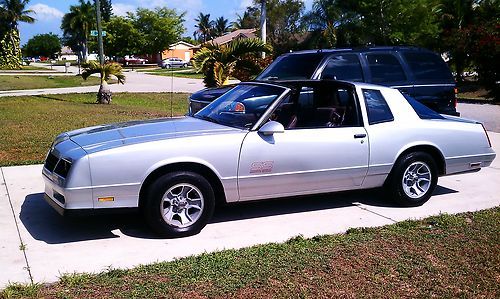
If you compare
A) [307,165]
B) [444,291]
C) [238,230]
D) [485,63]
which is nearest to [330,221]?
[307,165]

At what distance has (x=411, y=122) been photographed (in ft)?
20.5

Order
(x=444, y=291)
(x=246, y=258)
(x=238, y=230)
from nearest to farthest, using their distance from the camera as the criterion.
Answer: (x=444, y=291) < (x=246, y=258) < (x=238, y=230)

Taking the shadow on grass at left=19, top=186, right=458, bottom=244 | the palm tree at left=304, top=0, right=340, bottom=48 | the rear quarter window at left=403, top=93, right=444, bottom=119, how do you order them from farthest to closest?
the palm tree at left=304, top=0, right=340, bottom=48 → the rear quarter window at left=403, top=93, right=444, bottom=119 → the shadow on grass at left=19, top=186, right=458, bottom=244

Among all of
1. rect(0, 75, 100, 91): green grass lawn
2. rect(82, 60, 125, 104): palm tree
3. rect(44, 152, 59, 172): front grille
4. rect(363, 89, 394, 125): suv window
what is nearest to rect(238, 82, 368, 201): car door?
rect(363, 89, 394, 125): suv window

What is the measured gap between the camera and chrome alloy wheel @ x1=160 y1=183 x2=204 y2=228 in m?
5.05

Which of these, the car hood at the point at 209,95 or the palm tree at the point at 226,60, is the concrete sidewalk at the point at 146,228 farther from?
the palm tree at the point at 226,60

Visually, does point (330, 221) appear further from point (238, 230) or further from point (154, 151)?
point (154, 151)

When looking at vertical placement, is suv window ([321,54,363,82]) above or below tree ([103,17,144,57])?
below

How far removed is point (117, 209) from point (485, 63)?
19.1 meters

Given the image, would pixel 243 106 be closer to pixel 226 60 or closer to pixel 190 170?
pixel 190 170

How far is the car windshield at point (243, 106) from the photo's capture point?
5.70 meters

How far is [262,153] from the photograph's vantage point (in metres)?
5.34

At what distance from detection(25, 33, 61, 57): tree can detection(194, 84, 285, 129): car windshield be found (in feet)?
484

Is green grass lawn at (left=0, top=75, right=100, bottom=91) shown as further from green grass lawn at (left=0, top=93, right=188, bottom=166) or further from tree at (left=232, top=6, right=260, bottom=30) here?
tree at (left=232, top=6, right=260, bottom=30)
